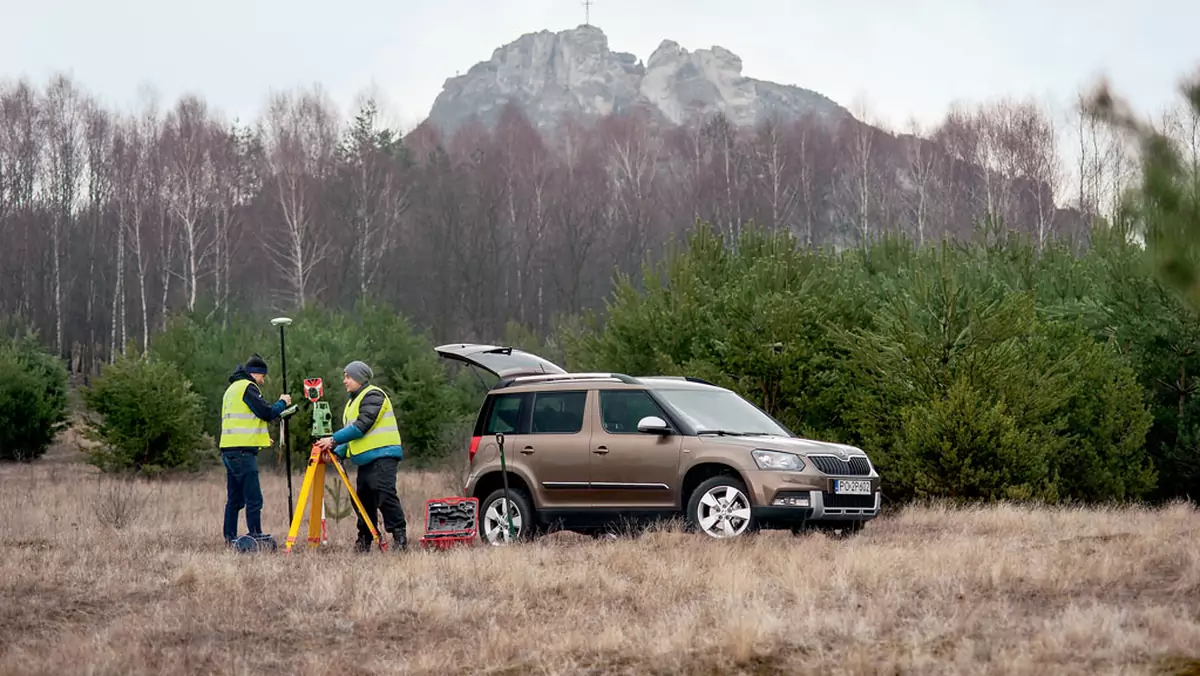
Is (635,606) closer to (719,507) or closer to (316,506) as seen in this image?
(719,507)

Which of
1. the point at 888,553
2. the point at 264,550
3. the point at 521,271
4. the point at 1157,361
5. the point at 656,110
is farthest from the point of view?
the point at 656,110

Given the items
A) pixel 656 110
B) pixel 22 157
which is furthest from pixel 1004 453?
pixel 656 110

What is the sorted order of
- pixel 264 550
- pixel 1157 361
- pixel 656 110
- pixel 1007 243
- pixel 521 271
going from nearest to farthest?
pixel 264 550 < pixel 1157 361 < pixel 1007 243 < pixel 521 271 < pixel 656 110

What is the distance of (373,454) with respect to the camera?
→ 13695mm

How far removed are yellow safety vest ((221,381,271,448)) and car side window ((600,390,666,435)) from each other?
136 inches

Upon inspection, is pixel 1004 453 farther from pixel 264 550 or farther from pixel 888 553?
pixel 264 550

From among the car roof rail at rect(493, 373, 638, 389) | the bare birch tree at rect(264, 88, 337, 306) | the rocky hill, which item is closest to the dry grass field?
the car roof rail at rect(493, 373, 638, 389)

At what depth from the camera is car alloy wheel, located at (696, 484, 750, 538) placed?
44.3 ft

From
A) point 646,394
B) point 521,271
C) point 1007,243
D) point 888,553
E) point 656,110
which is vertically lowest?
point 888,553

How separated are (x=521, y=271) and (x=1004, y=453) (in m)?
47.5

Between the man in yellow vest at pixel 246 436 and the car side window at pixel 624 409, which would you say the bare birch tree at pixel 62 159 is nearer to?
the man in yellow vest at pixel 246 436

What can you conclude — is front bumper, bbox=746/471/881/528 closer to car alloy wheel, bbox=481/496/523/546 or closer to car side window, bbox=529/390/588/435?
car side window, bbox=529/390/588/435

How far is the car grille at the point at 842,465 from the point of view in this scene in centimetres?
1367

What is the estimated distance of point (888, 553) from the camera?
11508 mm
